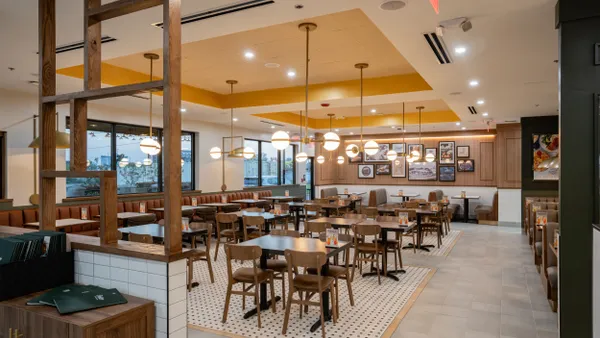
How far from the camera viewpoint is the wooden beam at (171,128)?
2.05m

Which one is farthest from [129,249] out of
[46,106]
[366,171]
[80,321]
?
[366,171]

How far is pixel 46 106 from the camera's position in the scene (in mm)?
2684

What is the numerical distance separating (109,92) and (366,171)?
519 inches

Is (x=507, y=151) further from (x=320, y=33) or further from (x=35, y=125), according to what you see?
(x=35, y=125)

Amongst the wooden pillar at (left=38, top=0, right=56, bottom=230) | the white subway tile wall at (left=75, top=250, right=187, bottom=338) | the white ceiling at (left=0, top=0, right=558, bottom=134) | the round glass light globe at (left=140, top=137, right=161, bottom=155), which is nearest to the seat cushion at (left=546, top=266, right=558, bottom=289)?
the white ceiling at (left=0, top=0, right=558, bottom=134)

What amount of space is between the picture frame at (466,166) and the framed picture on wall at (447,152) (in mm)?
257

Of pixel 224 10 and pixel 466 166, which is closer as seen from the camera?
pixel 224 10

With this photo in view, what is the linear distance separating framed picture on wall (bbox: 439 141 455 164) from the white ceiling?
6782 millimetres

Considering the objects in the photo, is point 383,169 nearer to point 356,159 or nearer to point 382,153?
point 382,153

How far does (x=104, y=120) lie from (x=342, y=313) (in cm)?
681

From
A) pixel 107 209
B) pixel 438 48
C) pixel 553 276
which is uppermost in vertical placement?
pixel 438 48

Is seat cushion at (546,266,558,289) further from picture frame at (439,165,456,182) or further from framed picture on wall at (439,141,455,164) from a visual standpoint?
framed picture on wall at (439,141,455,164)

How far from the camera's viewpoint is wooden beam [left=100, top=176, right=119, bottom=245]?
2283 millimetres

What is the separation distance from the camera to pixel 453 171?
13.3m
